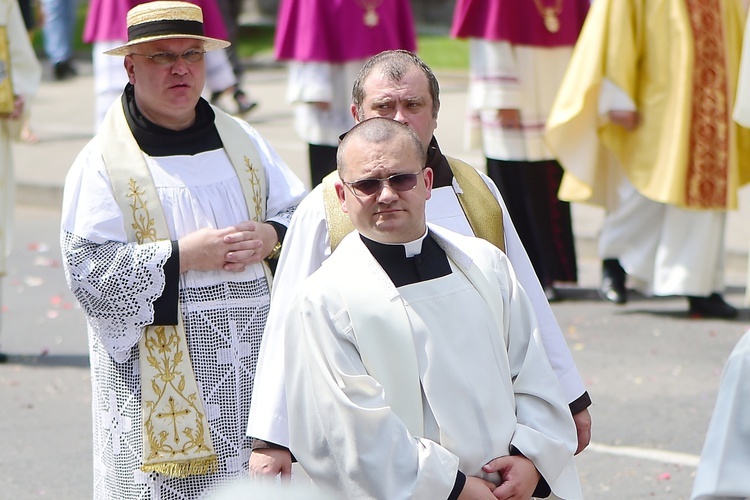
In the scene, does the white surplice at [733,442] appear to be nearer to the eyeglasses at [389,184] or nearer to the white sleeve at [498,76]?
the eyeglasses at [389,184]

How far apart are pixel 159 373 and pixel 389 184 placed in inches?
48.4

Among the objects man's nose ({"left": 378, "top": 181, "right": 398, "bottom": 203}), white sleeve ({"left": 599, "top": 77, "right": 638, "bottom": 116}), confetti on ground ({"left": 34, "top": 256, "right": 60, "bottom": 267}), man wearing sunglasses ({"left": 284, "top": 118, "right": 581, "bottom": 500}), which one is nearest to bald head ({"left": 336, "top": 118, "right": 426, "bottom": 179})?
man wearing sunglasses ({"left": 284, "top": 118, "right": 581, "bottom": 500})

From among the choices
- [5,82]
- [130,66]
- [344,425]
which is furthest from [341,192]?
[5,82]

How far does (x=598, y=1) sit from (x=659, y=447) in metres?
2.89

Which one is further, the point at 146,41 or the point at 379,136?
the point at 146,41

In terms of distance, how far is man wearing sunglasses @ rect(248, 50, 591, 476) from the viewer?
11.5 ft

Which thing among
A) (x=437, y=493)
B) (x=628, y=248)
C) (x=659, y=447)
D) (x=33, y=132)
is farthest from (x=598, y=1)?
(x=33, y=132)

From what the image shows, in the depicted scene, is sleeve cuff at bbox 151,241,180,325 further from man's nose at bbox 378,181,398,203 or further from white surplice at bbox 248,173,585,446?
man's nose at bbox 378,181,398,203

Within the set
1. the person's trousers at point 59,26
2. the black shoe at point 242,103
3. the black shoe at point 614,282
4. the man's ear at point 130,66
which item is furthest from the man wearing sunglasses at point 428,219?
the person's trousers at point 59,26

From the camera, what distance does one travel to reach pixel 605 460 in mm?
5594

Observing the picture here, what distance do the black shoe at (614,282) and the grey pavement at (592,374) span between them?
65mm

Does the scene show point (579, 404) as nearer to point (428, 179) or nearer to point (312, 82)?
point (428, 179)

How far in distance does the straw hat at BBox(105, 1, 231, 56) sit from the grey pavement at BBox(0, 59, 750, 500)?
6.72 ft

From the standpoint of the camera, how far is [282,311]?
3.57 m
